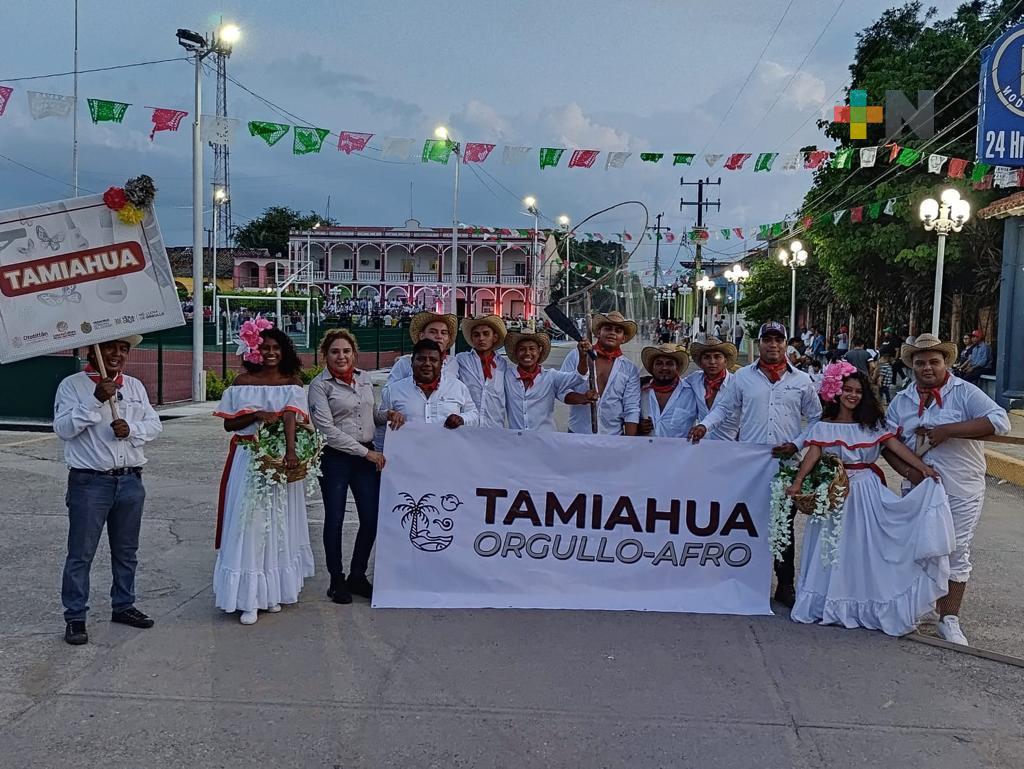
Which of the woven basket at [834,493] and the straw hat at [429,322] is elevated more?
the straw hat at [429,322]

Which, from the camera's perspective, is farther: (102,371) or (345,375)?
(345,375)

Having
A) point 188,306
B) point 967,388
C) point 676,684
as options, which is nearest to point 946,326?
point 967,388

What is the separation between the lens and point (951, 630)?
203 inches

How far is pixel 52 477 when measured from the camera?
9.81 meters

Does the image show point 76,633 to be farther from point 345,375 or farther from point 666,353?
point 666,353

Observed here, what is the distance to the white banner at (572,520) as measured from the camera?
5.71 metres

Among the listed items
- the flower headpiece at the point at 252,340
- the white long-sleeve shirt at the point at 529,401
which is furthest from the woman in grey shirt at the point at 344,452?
the white long-sleeve shirt at the point at 529,401

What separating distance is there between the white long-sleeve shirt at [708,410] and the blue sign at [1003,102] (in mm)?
3533

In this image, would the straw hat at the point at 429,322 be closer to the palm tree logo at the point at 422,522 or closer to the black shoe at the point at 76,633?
the palm tree logo at the point at 422,522

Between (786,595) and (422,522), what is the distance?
2.41m

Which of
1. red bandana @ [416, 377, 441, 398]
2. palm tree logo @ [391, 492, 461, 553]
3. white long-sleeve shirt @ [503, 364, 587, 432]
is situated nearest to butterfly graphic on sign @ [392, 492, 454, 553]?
palm tree logo @ [391, 492, 461, 553]

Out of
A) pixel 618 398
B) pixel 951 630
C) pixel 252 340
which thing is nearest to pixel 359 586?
pixel 252 340

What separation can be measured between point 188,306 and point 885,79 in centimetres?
3021

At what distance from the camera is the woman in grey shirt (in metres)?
5.48
